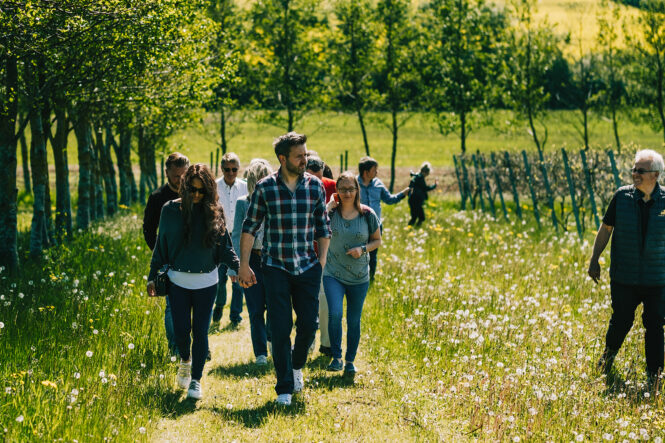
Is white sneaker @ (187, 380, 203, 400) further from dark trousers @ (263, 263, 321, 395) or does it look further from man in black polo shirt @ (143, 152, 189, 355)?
man in black polo shirt @ (143, 152, 189, 355)

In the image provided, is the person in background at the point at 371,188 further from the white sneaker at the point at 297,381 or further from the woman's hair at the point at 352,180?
the white sneaker at the point at 297,381

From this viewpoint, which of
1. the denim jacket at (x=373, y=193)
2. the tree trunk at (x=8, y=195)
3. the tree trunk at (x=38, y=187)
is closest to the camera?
the denim jacket at (x=373, y=193)

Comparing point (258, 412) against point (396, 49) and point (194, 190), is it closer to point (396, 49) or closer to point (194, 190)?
point (194, 190)

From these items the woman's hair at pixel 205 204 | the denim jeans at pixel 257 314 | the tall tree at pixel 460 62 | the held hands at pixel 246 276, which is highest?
the tall tree at pixel 460 62

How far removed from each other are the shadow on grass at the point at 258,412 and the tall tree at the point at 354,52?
32.6 m

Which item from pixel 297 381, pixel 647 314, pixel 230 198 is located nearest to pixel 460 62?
pixel 230 198

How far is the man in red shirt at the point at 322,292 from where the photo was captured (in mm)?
8211

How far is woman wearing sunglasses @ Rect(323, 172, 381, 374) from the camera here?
24.8 ft

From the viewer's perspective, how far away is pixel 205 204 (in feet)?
21.6

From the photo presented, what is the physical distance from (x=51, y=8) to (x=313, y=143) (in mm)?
60573

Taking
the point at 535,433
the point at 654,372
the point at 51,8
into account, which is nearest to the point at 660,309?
the point at 654,372

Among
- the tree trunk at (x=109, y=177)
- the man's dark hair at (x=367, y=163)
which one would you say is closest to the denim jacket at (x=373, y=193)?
the man's dark hair at (x=367, y=163)

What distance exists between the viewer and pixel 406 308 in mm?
10133

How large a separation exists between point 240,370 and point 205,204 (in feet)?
7.47
